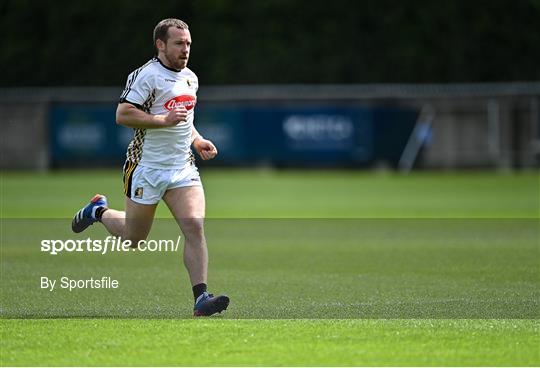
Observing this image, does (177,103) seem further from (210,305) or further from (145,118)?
(210,305)

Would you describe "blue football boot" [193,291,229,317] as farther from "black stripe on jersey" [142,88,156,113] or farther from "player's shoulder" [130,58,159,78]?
"player's shoulder" [130,58,159,78]

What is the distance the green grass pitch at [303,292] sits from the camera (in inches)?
311

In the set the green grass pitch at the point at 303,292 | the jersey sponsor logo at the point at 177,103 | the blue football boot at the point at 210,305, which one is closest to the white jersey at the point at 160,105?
the jersey sponsor logo at the point at 177,103

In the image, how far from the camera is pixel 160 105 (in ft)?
30.9

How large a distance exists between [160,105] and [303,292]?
2418 millimetres

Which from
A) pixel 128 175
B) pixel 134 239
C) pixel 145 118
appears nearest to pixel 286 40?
pixel 134 239

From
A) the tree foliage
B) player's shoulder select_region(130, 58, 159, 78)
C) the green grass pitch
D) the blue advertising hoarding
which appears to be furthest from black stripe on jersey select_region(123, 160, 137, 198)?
the tree foliage

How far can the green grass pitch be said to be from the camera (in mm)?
7895

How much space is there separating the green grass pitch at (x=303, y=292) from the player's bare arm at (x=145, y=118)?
136cm

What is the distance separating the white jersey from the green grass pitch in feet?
3.72

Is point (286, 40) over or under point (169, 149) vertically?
under

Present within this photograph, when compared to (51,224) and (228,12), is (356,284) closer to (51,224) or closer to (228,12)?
(51,224)

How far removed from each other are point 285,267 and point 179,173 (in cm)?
391

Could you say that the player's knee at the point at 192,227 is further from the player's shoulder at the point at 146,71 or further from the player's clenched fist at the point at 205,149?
the player's shoulder at the point at 146,71
